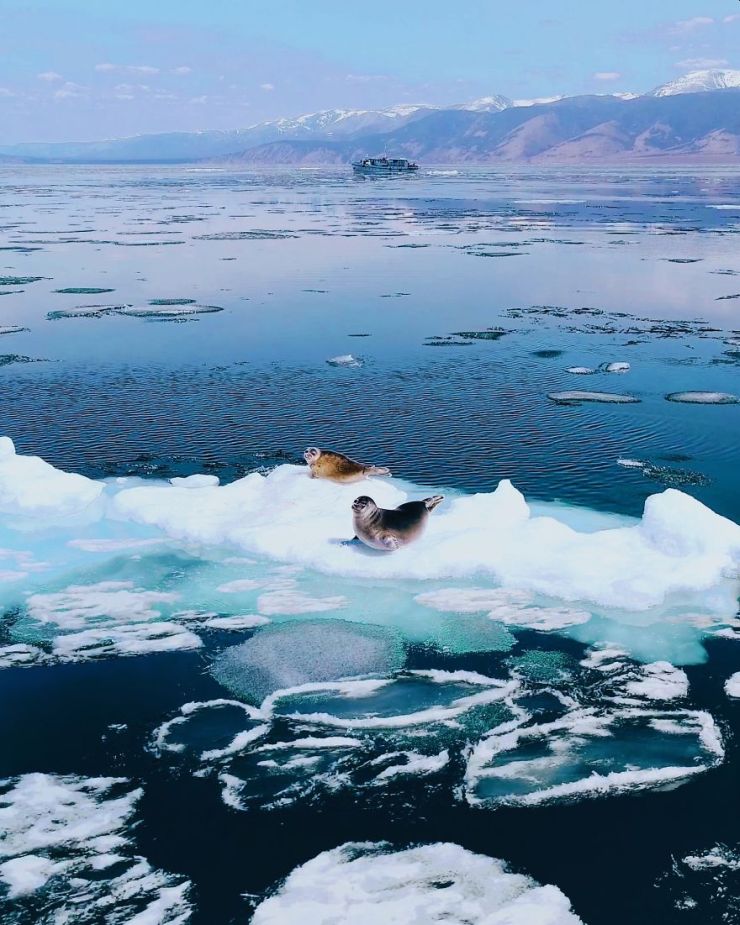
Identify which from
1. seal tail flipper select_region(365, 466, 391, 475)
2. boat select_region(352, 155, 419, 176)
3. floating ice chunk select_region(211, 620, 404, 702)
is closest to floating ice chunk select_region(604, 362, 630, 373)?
seal tail flipper select_region(365, 466, 391, 475)

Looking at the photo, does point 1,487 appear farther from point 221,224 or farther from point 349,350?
point 221,224

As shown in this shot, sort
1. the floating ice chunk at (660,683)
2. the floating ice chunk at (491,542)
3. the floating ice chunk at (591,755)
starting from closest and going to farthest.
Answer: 1. the floating ice chunk at (591,755)
2. the floating ice chunk at (660,683)
3. the floating ice chunk at (491,542)

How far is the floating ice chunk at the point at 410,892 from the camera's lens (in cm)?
398

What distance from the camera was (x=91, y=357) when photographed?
15.5 m

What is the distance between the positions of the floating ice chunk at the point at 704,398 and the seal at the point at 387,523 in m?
6.44

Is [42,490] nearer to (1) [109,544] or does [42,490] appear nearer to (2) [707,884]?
(1) [109,544]

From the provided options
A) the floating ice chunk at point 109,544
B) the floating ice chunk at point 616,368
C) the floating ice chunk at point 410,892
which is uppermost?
the floating ice chunk at point 616,368

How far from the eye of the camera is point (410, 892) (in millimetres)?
4109

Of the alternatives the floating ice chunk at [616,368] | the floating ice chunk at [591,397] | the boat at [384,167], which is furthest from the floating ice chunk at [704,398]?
the boat at [384,167]

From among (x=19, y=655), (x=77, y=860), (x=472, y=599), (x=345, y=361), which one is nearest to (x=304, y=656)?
(x=472, y=599)

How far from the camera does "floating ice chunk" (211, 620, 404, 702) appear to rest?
5867mm

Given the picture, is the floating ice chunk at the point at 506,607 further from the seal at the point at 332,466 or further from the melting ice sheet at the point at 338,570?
the seal at the point at 332,466

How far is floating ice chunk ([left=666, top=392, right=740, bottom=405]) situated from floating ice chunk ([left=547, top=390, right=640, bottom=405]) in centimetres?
61

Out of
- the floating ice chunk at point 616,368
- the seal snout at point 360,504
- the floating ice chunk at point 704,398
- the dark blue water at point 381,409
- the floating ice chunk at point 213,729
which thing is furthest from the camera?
the floating ice chunk at point 616,368
